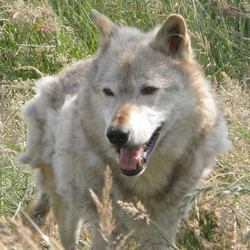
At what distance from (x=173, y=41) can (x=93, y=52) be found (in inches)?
98.7

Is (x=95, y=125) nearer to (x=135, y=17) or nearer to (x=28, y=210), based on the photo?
(x=28, y=210)

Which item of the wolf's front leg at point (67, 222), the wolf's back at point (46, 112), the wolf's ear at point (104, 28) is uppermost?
the wolf's ear at point (104, 28)

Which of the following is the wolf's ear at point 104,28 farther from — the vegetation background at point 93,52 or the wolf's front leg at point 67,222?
the wolf's front leg at point 67,222

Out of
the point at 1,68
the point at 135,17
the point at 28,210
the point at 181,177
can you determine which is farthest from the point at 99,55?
the point at 1,68

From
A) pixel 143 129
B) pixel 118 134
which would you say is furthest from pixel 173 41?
pixel 118 134

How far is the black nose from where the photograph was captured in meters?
2.63

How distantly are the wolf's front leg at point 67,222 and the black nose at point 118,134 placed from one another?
3.54ft

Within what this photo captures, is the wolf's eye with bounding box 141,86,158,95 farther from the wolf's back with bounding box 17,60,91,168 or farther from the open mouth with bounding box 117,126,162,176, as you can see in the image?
the wolf's back with bounding box 17,60,91,168

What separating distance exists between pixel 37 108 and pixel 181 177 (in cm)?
169

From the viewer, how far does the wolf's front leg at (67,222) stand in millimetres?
3643

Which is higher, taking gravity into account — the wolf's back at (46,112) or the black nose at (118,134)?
the black nose at (118,134)

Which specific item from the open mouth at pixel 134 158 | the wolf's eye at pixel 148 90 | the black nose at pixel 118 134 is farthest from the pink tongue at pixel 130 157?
the wolf's eye at pixel 148 90

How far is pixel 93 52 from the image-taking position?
553cm

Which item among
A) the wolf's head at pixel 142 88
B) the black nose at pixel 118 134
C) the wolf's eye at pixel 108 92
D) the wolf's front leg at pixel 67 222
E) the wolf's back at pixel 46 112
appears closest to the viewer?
the black nose at pixel 118 134
